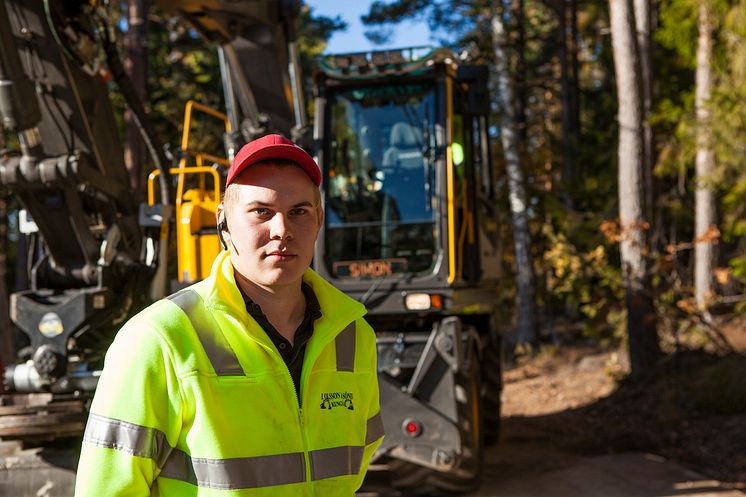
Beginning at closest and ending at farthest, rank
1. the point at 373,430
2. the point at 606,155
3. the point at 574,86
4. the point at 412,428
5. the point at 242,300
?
the point at 242,300
the point at 373,430
the point at 412,428
the point at 606,155
the point at 574,86

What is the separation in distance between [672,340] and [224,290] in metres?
12.2

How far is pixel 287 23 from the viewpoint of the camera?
26.2ft

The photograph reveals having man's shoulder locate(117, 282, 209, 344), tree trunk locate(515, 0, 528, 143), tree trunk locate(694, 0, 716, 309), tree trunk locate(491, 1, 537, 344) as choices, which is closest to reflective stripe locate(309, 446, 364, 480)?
man's shoulder locate(117, 282, 209, 344)

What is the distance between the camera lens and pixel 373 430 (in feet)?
8.95

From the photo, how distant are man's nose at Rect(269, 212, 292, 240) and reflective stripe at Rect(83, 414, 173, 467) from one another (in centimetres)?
55

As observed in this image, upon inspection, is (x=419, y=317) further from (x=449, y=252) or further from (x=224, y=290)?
(x=224, y=290)

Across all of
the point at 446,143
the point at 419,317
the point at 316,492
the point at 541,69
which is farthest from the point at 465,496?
the point at 541,69

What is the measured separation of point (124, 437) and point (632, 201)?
37.8ft

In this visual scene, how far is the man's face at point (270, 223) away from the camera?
2342 mm

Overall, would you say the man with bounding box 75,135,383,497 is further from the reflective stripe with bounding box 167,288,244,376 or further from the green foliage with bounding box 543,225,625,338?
the green foliage with bounding box 543,225,625,338

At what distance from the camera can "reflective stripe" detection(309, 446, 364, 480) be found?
2328mm

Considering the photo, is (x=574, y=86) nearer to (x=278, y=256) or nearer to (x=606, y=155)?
(x=606, y=155)

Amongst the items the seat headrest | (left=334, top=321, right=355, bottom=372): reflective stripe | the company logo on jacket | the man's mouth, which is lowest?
the company logo on jacket

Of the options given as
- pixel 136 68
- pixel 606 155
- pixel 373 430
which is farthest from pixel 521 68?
pixel 373 430
